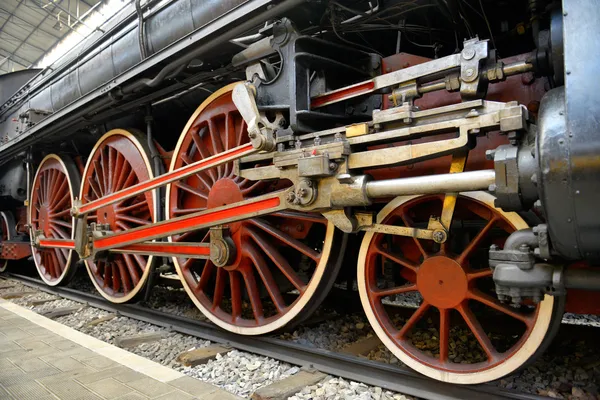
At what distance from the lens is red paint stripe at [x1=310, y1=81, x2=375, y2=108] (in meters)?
2.20

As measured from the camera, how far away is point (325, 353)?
96.5 inches

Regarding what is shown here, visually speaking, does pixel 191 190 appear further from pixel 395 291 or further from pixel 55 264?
pixel 55 264

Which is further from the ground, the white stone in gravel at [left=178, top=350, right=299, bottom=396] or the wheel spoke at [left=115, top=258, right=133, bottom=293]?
the wheel spoke at [left=115, top=258, right=133, bottom=293]

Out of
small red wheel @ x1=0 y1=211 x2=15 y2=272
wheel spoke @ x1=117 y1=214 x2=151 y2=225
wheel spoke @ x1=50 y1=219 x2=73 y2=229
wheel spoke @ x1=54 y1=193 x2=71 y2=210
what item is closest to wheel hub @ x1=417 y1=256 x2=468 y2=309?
wheel spoke @ x1=117 y1=214 x2=151 y2=225

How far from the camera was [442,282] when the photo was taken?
2070mm

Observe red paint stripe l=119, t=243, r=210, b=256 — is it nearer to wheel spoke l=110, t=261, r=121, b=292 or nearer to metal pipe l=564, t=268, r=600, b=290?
wheel spoke l=110, t=261, r=121, b=292

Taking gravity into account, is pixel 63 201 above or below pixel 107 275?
above

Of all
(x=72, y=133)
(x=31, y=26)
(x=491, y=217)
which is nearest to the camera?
(x=491, y=217)

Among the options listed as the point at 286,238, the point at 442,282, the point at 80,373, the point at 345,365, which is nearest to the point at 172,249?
the point at 286,238

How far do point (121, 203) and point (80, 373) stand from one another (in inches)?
92.3

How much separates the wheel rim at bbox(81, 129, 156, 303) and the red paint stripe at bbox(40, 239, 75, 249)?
0.94 ft

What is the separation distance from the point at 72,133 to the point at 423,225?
14.4ft

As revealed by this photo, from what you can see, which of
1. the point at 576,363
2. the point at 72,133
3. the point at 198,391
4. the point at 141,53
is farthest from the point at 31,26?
the point at 576,363

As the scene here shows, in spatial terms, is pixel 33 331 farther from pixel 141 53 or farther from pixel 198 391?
pixel 141 53
